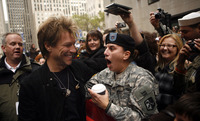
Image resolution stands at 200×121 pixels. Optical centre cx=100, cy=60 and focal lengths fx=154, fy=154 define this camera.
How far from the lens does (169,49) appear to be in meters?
2.52

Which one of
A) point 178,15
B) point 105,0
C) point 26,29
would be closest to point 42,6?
point 26,29

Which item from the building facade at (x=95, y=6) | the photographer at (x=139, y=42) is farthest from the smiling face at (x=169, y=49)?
the building facade at (x=95, y=6)

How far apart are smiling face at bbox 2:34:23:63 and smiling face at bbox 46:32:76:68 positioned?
1565 millimetres

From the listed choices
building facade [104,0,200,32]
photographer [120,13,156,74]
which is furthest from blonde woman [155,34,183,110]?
building facade [104,0,200,32]

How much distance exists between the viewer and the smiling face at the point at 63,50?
159 cm

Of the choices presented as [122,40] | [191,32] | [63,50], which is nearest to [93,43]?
[122,40]

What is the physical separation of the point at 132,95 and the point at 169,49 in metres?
1.42

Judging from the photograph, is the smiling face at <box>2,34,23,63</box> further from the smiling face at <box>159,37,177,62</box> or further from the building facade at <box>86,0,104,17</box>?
the building facade at <box>86,0,104,17</box>

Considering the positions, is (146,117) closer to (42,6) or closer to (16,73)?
(16,73)

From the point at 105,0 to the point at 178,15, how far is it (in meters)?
12.2

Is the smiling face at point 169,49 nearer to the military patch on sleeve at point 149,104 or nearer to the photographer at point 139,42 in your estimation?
the photographer at point 139,42

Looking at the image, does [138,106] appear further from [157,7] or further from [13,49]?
[157,7]

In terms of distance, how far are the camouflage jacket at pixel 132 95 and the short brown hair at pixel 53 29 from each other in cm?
72

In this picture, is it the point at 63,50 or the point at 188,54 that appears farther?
the point at 188,54
